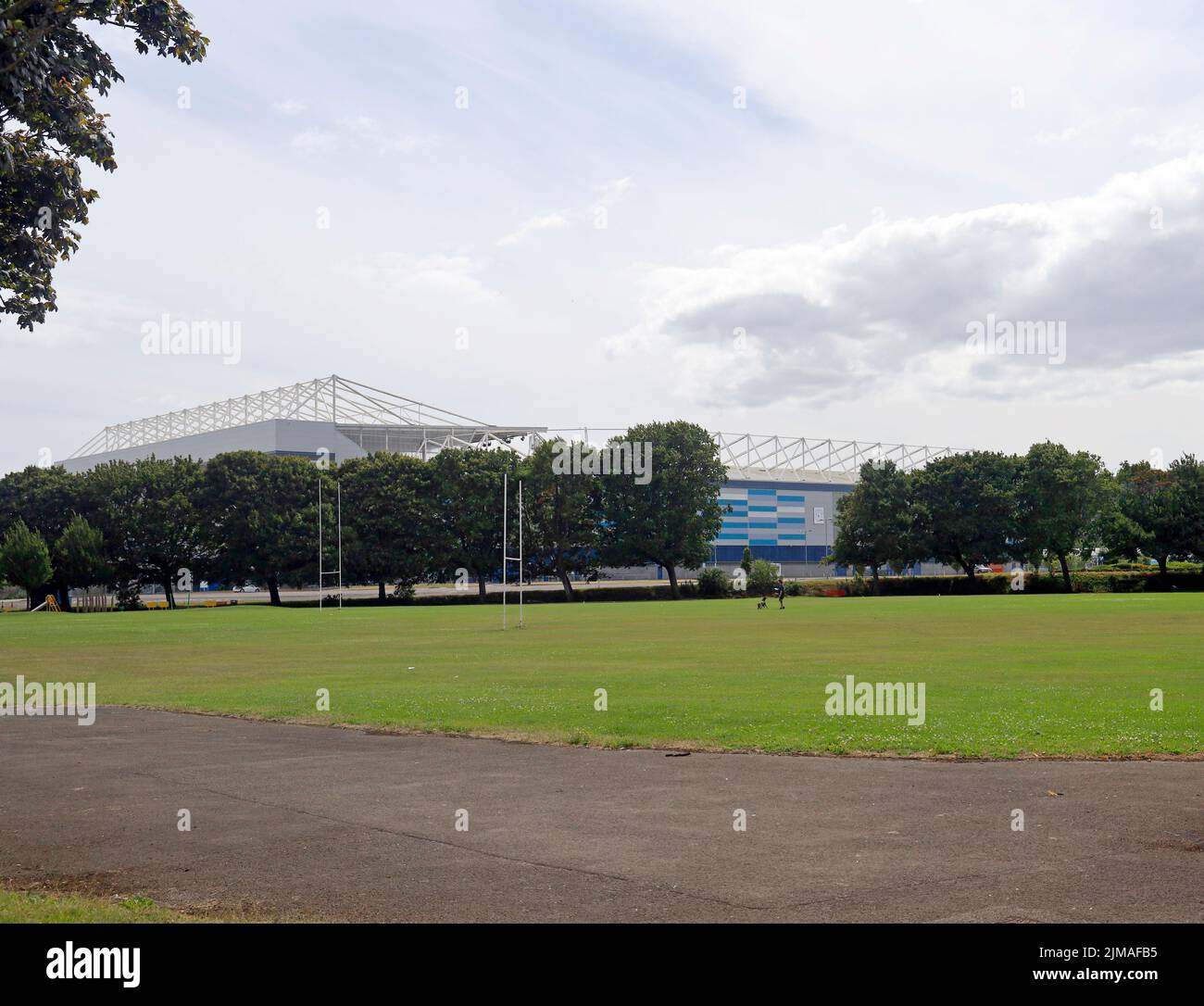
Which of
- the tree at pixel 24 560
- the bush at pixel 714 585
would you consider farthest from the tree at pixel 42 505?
the bush at pixel 714 585

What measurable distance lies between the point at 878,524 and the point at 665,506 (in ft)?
80.2

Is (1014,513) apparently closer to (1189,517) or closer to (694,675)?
(1189,517)

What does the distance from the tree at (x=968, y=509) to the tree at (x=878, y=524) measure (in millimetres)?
1664

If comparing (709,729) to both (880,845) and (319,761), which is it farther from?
(880,845)

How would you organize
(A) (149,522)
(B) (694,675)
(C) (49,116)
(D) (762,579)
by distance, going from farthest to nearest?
(D) (762,579) < (A) (149,522) < (B) (694,675) < (C) (49,116)

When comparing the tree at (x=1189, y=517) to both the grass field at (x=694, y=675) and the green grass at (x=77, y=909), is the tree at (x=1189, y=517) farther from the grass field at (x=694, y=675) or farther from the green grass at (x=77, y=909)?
the green grass at (x=77, y=909)

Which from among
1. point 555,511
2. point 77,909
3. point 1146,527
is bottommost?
point 77,909

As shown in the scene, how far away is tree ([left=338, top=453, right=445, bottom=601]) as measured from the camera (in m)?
108

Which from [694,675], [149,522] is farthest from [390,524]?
[694,675]

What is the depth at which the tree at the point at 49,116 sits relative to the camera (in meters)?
13.3

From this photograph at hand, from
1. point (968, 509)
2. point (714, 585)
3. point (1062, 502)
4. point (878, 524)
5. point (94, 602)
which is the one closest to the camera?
point (94, 602)

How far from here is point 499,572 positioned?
11850 centimetres

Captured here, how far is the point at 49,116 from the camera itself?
59.5 feet
